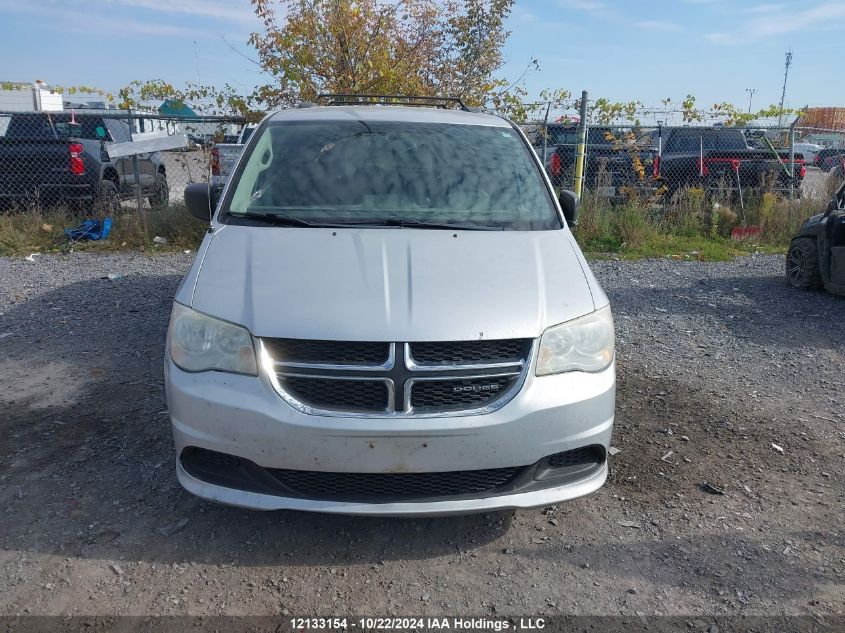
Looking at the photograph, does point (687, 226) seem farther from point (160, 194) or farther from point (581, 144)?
point (160, 194)

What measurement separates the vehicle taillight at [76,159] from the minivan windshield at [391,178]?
715 centimetres

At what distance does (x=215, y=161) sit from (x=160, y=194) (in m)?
2.05

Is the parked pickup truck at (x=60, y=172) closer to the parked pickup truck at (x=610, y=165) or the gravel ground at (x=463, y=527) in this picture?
the gravel ground at (x=463, y=527)

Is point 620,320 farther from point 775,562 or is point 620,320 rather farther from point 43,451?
point 43,451

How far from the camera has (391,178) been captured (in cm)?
399

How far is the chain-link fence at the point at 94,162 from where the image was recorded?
9.87m

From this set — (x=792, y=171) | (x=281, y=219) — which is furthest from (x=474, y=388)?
(x=792, y=171)

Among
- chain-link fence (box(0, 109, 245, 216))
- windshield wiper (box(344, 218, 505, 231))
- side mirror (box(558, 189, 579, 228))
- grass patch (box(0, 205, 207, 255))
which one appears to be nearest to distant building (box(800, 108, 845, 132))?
chain-link fence (box(0, 109, 245, 216))

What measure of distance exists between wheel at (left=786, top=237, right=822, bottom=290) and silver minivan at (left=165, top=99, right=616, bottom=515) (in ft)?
18.9

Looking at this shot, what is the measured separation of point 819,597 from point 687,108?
1008 cm

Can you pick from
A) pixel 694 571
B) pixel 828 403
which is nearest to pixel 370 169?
pixel 694 571

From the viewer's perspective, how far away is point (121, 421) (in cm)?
418

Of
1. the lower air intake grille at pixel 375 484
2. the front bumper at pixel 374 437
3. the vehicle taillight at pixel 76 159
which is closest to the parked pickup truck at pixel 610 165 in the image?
the vehicle taillight at pixel 76 159

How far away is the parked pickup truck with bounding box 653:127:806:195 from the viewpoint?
11656 millimetres
